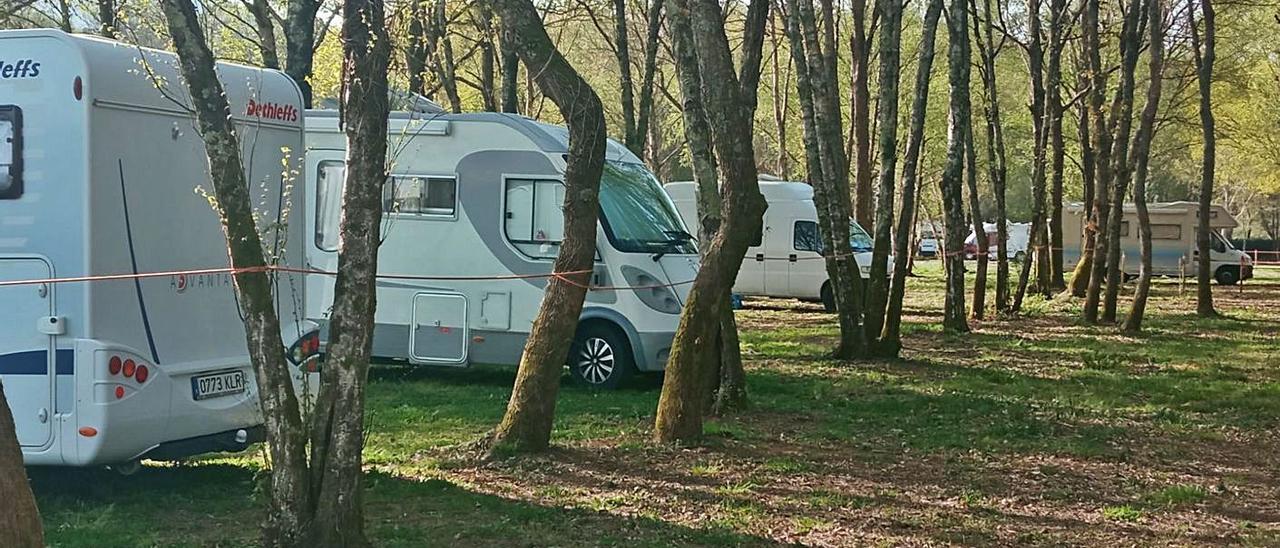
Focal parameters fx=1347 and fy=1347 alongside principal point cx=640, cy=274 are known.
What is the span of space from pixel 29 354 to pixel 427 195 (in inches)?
267

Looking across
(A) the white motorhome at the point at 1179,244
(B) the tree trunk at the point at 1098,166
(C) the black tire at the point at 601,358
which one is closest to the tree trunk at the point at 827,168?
(C) the black tire at the point at 601,358

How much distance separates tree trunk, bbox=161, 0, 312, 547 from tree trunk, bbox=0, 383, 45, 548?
1781 millimetres

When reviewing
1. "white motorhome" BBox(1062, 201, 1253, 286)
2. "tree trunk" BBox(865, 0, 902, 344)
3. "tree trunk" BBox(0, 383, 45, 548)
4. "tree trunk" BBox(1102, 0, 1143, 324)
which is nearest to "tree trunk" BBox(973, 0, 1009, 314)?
"tree trunk" BBox(1102, 0, 1143, 324)

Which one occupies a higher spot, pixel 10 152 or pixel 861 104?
pixel 861 104

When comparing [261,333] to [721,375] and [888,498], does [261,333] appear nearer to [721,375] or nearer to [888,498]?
[888,498]

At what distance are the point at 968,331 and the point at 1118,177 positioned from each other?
3.54m

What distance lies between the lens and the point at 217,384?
7980 millimetres

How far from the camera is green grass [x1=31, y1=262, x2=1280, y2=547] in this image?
718cm

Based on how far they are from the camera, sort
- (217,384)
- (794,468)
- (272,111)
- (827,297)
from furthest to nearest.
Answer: (827,297) < (794,468) < (272,111) < (217,384)

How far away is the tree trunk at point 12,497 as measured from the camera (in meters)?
4.05

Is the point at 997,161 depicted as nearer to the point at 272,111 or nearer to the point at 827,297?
the point at 827,297

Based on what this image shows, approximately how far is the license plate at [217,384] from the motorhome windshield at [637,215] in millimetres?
5540

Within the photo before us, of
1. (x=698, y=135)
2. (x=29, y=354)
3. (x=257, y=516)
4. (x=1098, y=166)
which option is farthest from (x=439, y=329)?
(x=1098, y=166)

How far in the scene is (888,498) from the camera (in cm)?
802
